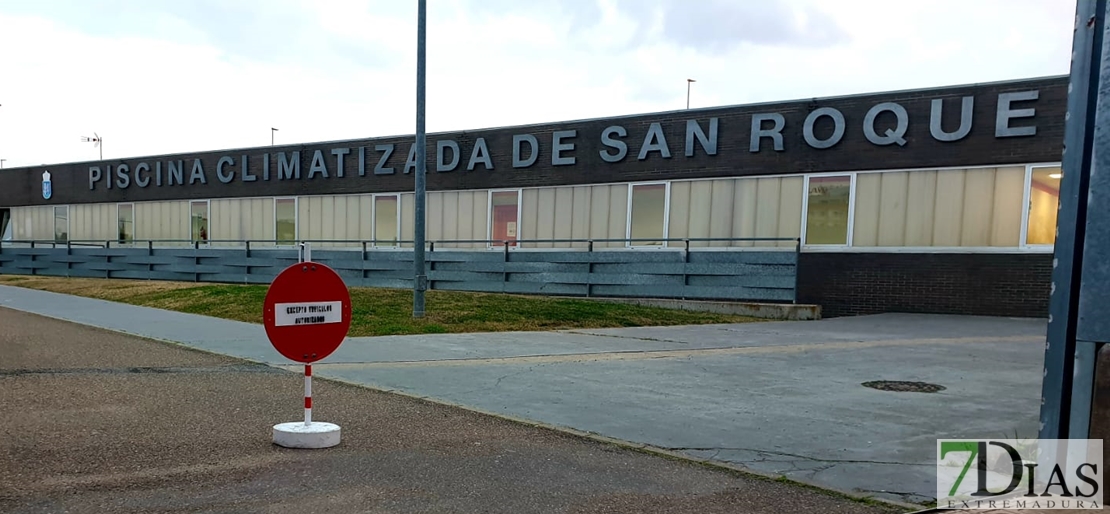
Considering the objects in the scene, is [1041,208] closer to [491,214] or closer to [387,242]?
[491,214]

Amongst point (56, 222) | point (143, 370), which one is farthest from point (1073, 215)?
point (56, 222)

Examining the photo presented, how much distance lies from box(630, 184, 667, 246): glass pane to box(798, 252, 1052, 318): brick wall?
3.88 metres

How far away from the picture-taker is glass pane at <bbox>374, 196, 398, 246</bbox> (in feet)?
80.4

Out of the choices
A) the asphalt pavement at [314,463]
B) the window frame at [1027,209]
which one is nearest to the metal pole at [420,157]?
the asphalt pavement at [314,463]

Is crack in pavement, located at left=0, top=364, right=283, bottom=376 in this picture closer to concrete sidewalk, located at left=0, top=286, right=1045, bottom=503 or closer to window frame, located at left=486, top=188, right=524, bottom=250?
concrete sidewalk, located at left=0, top=286, right=1045, bottom=503

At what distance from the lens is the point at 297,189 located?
1056 inches

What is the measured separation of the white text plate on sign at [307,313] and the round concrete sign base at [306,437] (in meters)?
0.79

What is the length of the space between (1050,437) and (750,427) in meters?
2.24

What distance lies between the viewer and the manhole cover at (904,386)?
8.02 m

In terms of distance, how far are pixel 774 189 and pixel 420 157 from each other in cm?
890

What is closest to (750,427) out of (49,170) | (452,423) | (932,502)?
(932,502)

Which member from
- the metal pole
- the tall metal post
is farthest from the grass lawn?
the tall metal post

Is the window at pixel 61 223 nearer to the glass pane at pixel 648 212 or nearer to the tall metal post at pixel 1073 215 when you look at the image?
the glass pane at pixel 648 212

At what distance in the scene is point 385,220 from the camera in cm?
2480
